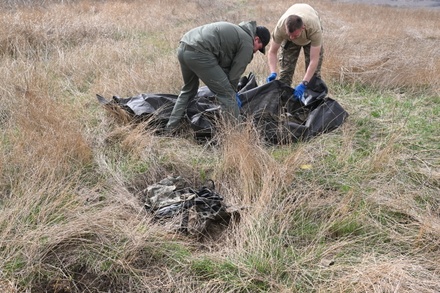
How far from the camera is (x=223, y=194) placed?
9.03 feet

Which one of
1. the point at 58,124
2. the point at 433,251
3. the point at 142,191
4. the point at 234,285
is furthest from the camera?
the point at 58,124

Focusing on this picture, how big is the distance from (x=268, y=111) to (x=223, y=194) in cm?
127

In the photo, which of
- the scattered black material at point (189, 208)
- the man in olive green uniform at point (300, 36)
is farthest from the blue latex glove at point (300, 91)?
the scattered black material at point (189, 208)

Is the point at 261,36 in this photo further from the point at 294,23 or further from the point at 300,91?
the point at 300,91

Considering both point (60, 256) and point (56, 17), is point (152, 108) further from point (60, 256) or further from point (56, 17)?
point (56, 17)

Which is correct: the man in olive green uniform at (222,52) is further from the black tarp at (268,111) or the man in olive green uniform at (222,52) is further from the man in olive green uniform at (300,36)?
the man in olive green uniform at (300,36)

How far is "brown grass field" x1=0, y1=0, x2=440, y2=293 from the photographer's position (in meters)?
1.93

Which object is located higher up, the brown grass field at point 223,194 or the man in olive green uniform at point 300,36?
the man in olive green uniform at point 300,36

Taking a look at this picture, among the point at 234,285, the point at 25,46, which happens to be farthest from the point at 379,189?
Answer: the point at 25,46

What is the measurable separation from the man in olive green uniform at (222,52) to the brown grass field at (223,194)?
0.49 m

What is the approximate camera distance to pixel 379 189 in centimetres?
262

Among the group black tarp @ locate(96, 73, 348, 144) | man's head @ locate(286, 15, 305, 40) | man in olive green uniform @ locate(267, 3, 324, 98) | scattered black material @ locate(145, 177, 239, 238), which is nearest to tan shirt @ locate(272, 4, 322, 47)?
man in olive green uniform @ locate(267, 3, 324, 98)

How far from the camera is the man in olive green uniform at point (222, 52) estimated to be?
132 inches

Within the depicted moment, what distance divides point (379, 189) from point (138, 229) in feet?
5.95
